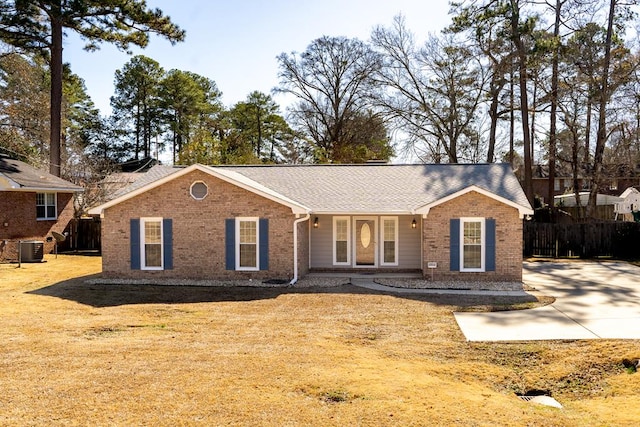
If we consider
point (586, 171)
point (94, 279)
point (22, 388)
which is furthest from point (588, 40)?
point (22, 388)

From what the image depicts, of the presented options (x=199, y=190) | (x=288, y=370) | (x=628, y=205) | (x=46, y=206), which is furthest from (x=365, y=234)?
(x=628, y=205)

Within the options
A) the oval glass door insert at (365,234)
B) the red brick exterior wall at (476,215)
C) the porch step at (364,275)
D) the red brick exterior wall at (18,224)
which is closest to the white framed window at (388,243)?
the oval glass door insert at (365,234)

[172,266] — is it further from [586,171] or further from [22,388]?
[586,171]

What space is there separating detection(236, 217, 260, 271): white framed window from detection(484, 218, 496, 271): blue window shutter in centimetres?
694

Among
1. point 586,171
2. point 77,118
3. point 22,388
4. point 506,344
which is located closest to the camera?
point 22,388

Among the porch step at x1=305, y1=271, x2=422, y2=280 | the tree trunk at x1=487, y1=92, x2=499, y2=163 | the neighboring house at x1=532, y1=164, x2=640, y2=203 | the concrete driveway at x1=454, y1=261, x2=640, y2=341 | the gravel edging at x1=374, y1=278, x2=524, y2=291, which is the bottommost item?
the concrete driveway at x1=454, y1=261, x2=640, y2=341

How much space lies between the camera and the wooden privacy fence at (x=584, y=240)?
23.2 meters

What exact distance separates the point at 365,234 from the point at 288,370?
11183 millimetres

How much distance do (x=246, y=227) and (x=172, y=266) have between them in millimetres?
2645

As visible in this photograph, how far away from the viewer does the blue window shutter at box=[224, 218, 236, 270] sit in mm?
15688

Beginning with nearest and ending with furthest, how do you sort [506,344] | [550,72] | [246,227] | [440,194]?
[506,344] → [246,227] → [440,194] → [550,72]

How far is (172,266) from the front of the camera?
52.3ft

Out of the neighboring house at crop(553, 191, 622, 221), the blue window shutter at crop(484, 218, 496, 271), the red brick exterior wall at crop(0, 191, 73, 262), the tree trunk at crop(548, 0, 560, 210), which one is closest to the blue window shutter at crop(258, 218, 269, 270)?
the blue window shutter at crop(484, 218, 496, 271)

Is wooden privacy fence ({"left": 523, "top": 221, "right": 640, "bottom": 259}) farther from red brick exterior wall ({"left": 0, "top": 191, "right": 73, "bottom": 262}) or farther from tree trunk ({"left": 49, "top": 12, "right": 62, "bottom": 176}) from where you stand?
tree trunk ({"left": 49, "top": 12, "right": 62, "bottom": 176})
